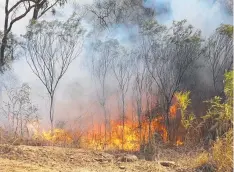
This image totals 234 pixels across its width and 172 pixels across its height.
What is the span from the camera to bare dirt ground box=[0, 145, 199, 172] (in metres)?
6.78

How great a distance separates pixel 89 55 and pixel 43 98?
3.94 meters

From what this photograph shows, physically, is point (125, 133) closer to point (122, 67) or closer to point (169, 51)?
point (122, 67)

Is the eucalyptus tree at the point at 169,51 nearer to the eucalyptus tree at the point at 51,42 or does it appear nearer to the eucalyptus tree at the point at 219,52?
the eucalyptus tree at the point at 219,52

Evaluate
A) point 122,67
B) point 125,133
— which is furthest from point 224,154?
point 122,67

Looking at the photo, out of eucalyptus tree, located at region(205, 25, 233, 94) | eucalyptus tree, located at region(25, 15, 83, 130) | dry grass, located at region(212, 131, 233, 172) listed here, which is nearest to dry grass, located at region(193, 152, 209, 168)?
dry grass, located at region(212, 131, 233, 172)

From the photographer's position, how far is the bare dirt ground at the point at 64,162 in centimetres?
678

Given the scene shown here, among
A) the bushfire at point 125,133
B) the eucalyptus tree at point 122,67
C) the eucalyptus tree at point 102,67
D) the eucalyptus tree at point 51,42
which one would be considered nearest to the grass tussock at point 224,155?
the bushfire at point 125,133

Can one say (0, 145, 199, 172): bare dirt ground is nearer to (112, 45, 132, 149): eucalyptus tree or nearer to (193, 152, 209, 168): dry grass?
(193, 152, 209, 168): dry grass

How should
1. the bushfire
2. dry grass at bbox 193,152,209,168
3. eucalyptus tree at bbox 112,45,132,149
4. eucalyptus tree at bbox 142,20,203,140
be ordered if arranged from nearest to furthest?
dry grass at bbox 193,152,209,168 < the bushfire < eucalyptus tree at bbox 142,20,203,140 < eucalyptus tree at bbox 112,45,132,149

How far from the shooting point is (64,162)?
24.6ft

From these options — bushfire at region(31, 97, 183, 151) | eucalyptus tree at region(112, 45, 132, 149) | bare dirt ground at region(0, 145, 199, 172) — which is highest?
eucalyptus tree at region(112, 45, 132, 149)

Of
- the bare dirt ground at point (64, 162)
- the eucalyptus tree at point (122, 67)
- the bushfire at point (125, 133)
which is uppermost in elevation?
the eucalyptus tree at point (122, 67)

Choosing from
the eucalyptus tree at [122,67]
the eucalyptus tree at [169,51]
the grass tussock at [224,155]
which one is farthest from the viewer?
the eucalyptus tree at [122,67]

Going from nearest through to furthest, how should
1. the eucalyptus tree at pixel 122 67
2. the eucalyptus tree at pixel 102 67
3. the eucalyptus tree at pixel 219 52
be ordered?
1. the eucalyptus tree at pixel 219 52
2. the eucalyptus tree at pixel 122 67
3. the eucalyptus tree at pixel 102 67
